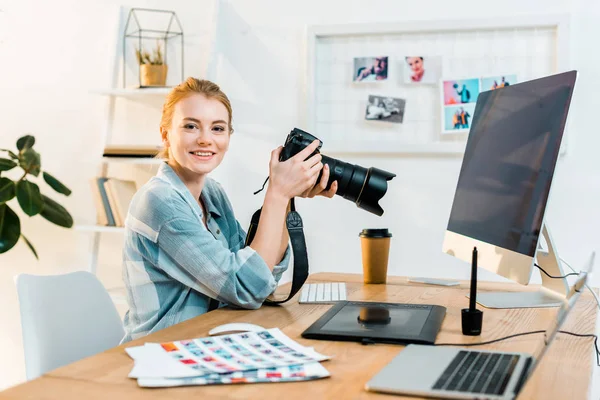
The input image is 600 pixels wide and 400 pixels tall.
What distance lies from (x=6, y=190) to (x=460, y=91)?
173cm

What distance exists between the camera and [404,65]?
8.05ft

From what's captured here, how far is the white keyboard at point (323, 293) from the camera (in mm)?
1396

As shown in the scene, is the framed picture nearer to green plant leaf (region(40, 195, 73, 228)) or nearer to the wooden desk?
the wooden desk

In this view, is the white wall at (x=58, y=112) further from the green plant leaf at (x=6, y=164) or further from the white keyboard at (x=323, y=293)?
the white keyboard at (x=323, y=293)

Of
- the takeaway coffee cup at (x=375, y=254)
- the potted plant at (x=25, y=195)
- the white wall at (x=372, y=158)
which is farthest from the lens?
the potted plant at (x=25, y=195)

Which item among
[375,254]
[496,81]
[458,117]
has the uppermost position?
[496,81]

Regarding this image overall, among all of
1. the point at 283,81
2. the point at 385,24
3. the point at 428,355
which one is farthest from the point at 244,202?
the point at 428,355

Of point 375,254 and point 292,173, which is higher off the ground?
point 292,173

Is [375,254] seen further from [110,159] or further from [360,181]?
[110,159]

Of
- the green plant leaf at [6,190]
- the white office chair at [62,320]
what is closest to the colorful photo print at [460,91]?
the white office chair at [62,320]

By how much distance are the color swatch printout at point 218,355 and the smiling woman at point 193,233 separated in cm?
29

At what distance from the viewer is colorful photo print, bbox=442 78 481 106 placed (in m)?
2.38

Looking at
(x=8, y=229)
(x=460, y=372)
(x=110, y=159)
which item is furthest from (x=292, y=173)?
(x=8, y=229)

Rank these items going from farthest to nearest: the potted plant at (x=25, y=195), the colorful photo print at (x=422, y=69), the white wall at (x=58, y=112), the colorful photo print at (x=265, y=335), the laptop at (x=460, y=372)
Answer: the white wall at (x=58, y=112)
the potted plant at (x=25, y=195)
the colorful photo print at (x=422, y=69)
the colorful photo print at (x=265, y=335)
the laptop at (x=460, y=372)
